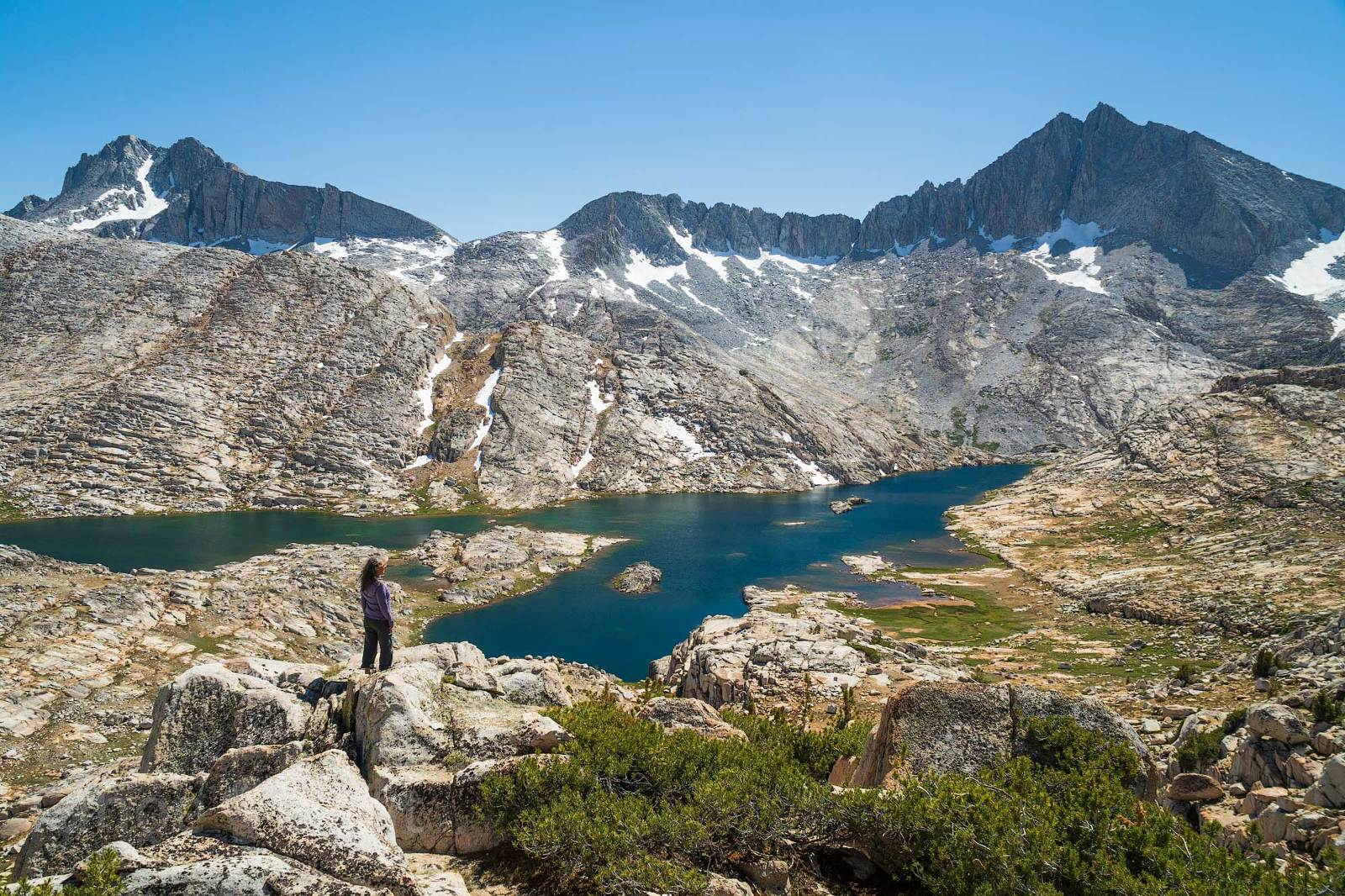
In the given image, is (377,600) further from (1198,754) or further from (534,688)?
(1198,754)

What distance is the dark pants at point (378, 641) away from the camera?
18.5 metres

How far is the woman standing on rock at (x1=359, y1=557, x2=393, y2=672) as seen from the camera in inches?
722

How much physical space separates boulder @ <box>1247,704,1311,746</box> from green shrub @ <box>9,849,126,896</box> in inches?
1050

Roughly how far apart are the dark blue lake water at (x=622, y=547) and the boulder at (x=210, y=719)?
51.0 m

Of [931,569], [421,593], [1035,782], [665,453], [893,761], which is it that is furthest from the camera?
[665,453]

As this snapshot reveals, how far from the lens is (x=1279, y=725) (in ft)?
63.7

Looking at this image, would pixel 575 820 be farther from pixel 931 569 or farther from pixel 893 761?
pixel 931 569

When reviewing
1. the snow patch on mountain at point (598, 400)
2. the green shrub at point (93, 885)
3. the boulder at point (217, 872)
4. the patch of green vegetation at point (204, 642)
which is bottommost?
the patch of green vegetation at point (204, 642)

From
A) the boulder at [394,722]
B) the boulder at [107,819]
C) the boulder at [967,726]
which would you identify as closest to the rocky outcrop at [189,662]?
the boulder at [107,819]

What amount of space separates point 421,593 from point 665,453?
4133 inches

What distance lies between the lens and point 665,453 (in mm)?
184750

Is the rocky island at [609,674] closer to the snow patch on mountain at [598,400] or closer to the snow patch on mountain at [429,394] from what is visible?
the snow patch on mountain at [429,394]

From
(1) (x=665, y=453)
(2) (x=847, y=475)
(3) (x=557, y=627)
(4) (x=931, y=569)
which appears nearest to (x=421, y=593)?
(3) (x=557, y=627)

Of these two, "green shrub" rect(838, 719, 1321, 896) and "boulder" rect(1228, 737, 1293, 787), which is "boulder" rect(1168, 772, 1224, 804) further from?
"green shrub" rect(838, 719, 1321, 896)
